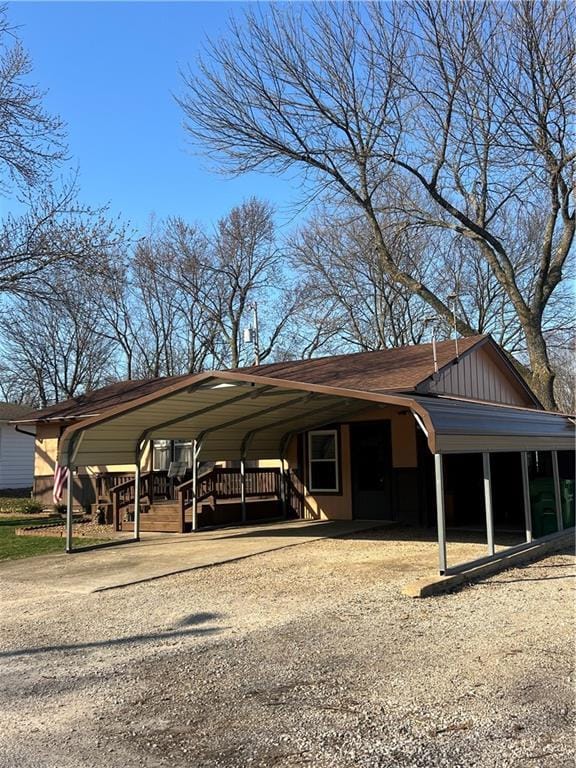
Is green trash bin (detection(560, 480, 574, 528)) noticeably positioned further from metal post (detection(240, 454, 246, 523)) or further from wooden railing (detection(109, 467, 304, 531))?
metal post (detection(240, 454, 246, 523))

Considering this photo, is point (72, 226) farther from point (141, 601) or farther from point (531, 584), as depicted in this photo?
point (531, 584)

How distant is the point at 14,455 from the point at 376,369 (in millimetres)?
18540

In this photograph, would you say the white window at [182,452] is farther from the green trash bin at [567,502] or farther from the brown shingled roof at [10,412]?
the brown shingled roof at [10,412]

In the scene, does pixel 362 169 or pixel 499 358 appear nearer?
pixel 499 358

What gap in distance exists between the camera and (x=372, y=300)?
3159cm

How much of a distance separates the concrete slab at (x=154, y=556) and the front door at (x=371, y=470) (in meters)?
0.51

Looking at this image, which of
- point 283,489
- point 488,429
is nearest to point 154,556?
point 488,429

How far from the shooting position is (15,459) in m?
26.0

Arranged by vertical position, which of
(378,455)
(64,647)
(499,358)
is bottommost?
(64,647)

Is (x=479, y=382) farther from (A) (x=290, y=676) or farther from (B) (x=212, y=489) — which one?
(A) (x=290, y=676)

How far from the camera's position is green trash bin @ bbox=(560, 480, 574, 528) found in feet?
38.5

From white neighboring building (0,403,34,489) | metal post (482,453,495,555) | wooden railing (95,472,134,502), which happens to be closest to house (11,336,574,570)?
metal post (482,453,495,555)

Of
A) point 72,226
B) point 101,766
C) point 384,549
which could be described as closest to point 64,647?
point 101,766

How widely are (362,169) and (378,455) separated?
28.3ft
